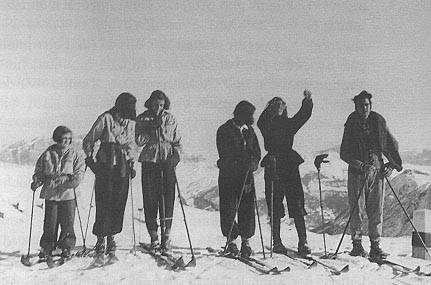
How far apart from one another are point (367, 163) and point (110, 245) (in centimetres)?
214

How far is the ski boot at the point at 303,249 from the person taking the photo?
16.3ft

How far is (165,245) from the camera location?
4887 millimetres

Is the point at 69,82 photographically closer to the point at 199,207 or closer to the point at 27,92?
the point at 27,92

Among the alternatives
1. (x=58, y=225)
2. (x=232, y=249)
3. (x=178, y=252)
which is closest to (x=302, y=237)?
(x=232, y=249)

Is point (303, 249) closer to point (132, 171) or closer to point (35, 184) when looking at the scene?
point (132, 171)

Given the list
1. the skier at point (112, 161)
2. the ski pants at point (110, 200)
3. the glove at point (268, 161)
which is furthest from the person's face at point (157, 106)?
the glove at point (268, 161)

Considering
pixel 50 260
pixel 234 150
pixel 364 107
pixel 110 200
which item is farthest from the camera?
pixel 364 107

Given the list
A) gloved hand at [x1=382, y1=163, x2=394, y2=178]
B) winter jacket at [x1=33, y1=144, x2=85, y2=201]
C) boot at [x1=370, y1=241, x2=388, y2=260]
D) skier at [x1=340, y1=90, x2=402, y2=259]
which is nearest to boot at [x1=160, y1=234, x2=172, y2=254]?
winter jacket at [x1=33, y1=144, x2=85, y2=201]

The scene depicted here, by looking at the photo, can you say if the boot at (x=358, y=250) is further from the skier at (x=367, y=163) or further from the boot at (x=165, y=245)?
the boot at (x=165, y=245)

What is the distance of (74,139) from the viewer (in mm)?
4965

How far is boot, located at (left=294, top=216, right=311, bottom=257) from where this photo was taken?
16.3 feet

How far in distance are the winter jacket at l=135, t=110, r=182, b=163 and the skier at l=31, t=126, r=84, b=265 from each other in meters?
0.51

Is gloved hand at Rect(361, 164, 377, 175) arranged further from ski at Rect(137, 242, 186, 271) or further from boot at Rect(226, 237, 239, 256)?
ski at Rect(137, 242, 186, 271)

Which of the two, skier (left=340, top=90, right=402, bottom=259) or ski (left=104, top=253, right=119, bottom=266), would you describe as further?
skier (left=340, top=90, right=402, bottom=259)
